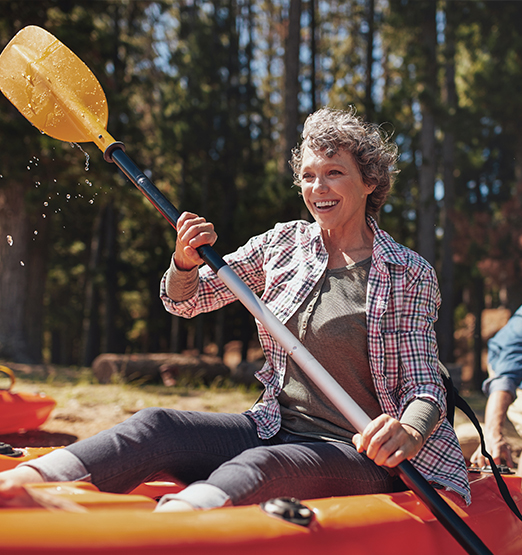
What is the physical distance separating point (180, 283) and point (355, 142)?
75cm

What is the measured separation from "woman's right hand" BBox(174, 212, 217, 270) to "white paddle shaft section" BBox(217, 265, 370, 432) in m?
0.10

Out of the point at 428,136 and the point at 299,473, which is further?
the point at 428,136

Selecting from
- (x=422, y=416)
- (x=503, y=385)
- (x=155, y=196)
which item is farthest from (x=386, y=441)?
(x=503, y=385)

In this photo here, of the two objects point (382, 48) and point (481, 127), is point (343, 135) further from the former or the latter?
point (382, 48)

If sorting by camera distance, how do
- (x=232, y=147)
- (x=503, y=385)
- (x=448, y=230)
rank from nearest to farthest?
(x=503, y=385) < (x=448, y=230) < (x=232, y=147)

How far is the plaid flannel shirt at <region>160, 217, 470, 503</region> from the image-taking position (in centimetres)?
167

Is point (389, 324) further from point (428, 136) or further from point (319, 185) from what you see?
point (428, 136)

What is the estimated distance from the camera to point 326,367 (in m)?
1.72

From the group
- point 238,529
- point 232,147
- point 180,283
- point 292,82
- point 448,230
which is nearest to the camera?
point 238,529

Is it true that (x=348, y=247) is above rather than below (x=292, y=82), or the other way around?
below

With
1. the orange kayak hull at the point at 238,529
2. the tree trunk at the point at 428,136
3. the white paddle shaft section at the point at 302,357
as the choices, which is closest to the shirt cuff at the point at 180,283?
the white paddle shaft section at the point at 302,357

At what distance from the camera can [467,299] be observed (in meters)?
18.6

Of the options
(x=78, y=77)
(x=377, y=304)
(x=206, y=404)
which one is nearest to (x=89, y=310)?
(x=206, y=404)

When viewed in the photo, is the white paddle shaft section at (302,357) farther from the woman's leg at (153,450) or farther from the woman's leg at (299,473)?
the woman's leg at (153,450)
